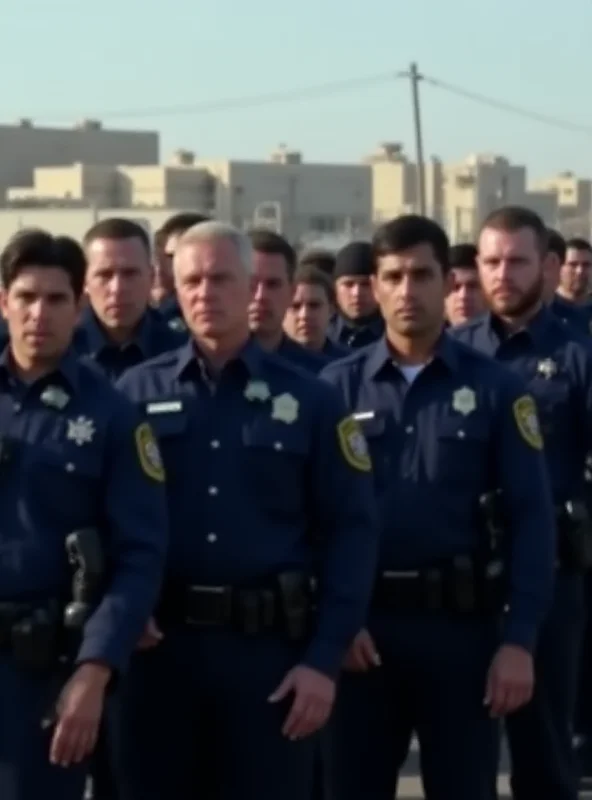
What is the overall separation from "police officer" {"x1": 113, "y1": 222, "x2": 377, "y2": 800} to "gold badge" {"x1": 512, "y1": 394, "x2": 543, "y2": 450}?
1.83ft

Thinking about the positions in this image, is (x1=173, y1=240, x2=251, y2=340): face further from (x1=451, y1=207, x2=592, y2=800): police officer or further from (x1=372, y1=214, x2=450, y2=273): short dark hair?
(x1=451, y1=207, x2=592, y2=800): police officer

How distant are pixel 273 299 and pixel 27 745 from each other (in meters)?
2.87

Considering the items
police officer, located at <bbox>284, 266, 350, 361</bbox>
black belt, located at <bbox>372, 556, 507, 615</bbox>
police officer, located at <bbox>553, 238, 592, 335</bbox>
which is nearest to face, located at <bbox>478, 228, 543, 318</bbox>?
black belt, located at <bbox>372, 556, 507, 615</bbox>

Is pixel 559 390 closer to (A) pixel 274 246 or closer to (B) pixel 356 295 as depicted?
(A) pixel 274 246

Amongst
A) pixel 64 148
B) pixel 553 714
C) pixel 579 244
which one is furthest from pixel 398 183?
pixel 553 714

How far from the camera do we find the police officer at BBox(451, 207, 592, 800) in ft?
20.0

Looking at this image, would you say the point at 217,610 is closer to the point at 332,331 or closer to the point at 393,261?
the point at 393,261

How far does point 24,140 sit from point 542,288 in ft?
192

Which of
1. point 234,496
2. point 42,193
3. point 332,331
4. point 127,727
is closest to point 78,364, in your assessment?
point 234,496

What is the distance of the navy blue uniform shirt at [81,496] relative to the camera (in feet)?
14.7

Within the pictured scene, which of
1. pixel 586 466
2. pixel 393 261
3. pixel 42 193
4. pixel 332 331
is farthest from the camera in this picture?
pixel 42 193

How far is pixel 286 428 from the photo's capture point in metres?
4.82

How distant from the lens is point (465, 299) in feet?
28.0

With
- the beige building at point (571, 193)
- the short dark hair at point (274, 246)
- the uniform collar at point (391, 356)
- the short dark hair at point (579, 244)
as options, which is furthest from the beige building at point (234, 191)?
the uniform collar at point (391, 356)
